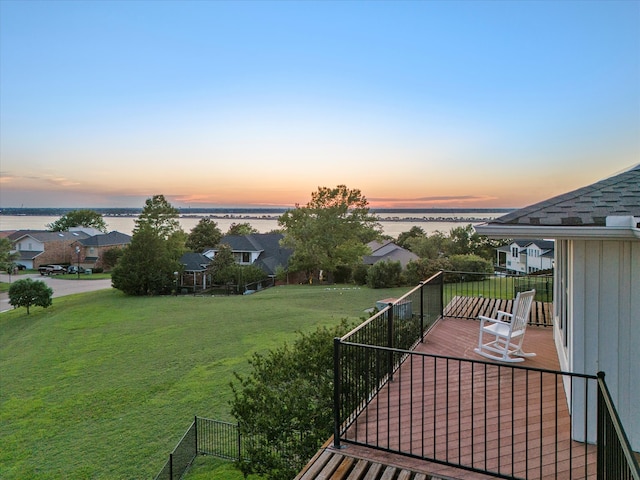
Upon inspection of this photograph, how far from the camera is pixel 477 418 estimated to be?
4.05m

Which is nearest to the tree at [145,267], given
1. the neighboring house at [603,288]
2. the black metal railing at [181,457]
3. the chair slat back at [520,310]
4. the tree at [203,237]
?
the tree at [203,237]

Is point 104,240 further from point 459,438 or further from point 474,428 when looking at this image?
point 459,438

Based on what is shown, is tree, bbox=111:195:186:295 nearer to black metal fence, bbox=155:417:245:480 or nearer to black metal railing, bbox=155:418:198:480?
black metal fence, bbox=155:417:245:480

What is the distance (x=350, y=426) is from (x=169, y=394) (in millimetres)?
9703

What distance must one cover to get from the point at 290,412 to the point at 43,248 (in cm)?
6424

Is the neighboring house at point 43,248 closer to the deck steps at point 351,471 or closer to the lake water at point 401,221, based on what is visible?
the lake water at point 401,221

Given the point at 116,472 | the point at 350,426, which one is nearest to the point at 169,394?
the point at 116,472

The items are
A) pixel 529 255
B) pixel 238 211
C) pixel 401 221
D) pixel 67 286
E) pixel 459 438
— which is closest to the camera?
pixel 459 438

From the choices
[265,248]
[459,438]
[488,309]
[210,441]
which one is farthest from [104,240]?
[459,438]

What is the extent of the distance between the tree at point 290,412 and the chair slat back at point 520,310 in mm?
2654

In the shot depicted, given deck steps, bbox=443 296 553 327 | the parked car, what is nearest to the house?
deck steps, bbox=443 296 553 327

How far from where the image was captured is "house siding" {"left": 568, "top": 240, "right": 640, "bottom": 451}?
11.4 feet

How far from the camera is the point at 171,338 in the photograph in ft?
57.8

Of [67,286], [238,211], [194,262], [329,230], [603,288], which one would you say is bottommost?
[67,286]
